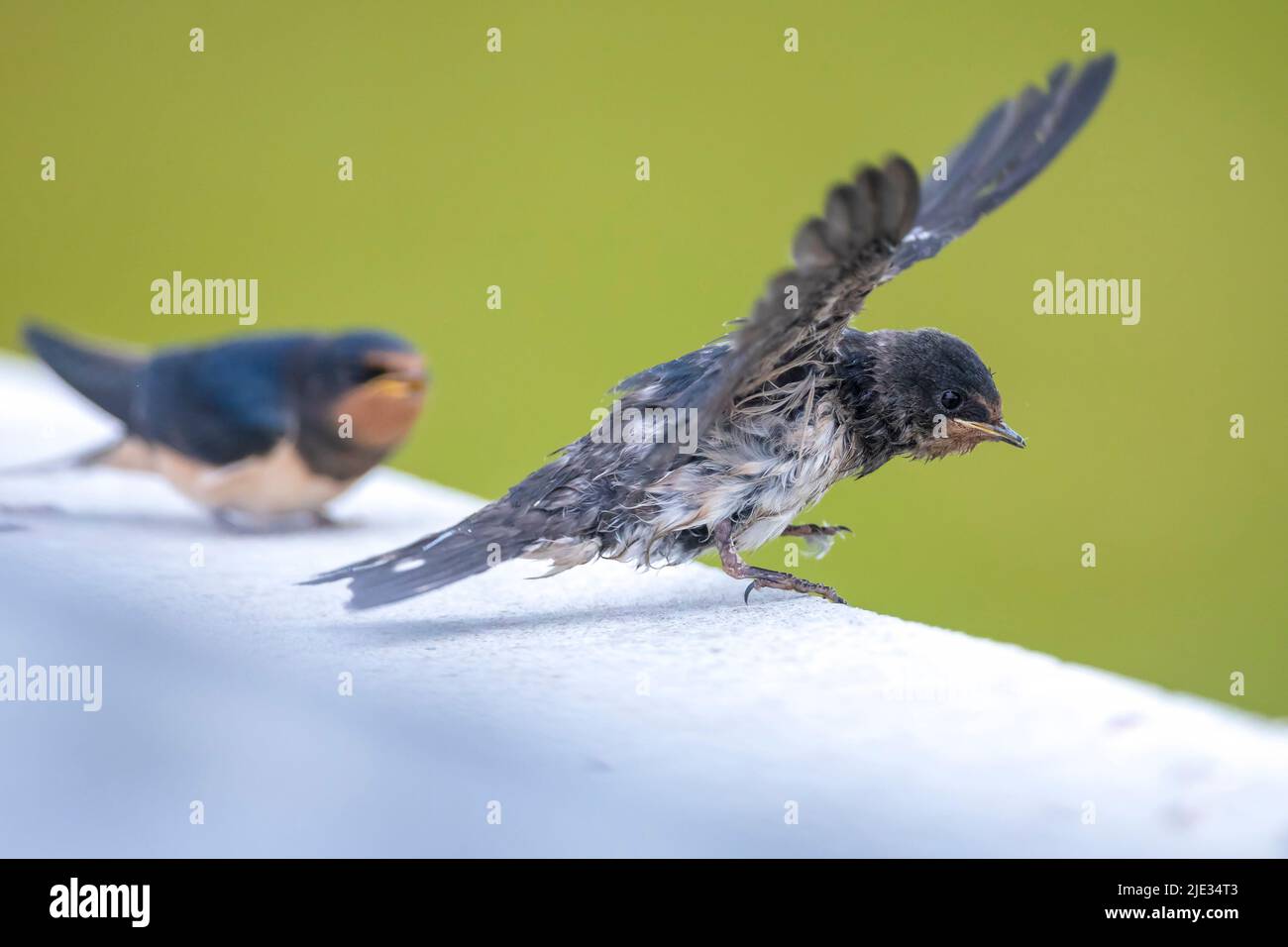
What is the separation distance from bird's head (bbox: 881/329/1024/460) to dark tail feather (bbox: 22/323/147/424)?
71.2 inches

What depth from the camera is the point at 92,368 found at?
125 inches

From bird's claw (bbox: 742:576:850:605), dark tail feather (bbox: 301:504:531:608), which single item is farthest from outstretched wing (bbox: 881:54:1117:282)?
dark tail feather (bbox: 301:504:531:608)

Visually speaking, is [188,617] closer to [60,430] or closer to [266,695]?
[266,695]

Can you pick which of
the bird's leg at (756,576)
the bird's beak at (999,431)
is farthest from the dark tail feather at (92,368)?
the bird's beak at (999,431)

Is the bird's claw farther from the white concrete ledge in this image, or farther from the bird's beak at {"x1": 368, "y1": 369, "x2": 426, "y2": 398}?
the bird's beak at {"x1": 368, "y1": 369, "x2": 426, "y2": 398}

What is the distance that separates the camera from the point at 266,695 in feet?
5.44

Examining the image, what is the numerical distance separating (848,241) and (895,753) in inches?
25.0

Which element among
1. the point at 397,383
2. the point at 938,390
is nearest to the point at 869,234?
the point at 938,390

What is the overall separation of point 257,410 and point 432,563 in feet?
3.97

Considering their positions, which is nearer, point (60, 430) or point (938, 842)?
point (938, 842)

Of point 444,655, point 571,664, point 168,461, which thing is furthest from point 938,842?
point 168,461

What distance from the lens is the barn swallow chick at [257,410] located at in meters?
3.06

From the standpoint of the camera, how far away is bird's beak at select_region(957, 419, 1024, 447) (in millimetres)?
2305

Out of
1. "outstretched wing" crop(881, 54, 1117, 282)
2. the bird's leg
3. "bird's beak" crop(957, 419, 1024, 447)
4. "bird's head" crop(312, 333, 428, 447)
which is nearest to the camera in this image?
the bird's leg
